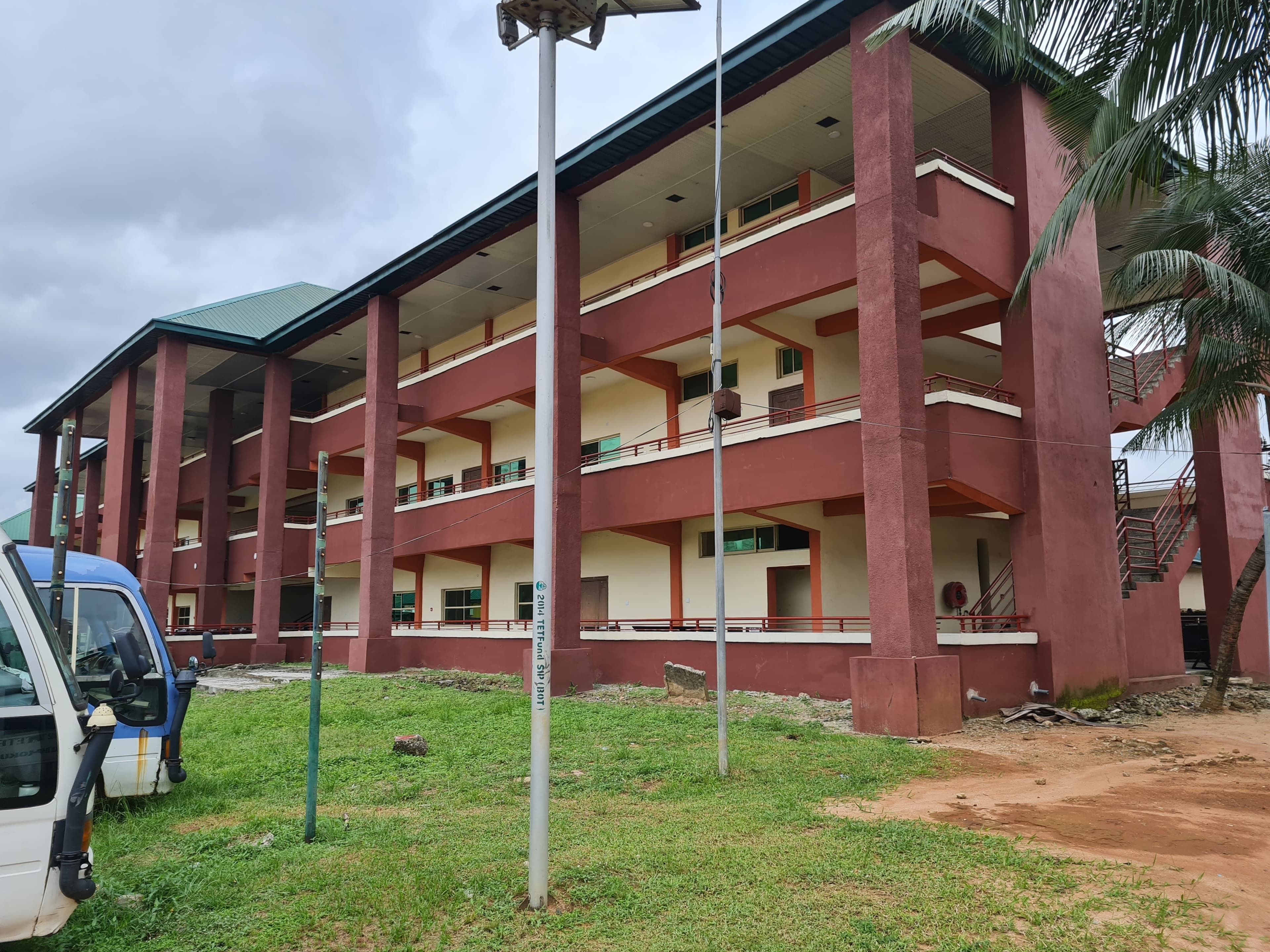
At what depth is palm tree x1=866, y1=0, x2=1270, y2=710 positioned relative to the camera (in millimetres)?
8820

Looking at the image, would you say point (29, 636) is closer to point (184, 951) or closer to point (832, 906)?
point (184, 951)

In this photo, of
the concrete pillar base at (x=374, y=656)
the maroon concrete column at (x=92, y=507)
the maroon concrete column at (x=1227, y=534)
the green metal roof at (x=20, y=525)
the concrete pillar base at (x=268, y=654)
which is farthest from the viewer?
the green metal roof at (x=20, y=525)

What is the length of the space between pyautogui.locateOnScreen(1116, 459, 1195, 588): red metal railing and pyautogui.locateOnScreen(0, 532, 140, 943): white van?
687 inches

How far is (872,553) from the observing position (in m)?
13.6

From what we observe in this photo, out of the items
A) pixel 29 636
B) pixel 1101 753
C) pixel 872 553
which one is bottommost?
pixel 1101 753

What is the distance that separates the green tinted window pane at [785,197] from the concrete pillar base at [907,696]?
11024mm

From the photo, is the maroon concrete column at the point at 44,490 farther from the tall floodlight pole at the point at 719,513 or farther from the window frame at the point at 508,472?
the tall floodlight pole at the point at 719,513

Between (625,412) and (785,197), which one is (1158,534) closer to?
(785,197)

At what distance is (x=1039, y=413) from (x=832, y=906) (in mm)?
12212

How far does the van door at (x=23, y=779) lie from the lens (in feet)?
14.6

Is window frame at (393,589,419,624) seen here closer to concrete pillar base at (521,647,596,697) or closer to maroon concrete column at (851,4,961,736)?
concrete pillar base at (521,647,596,697)

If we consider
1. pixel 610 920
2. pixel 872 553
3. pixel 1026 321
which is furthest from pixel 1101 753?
pixel 610 920

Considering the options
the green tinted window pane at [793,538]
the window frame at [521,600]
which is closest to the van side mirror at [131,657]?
the green tinted window pane at [793,538]

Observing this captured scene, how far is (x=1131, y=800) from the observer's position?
29.1ft
